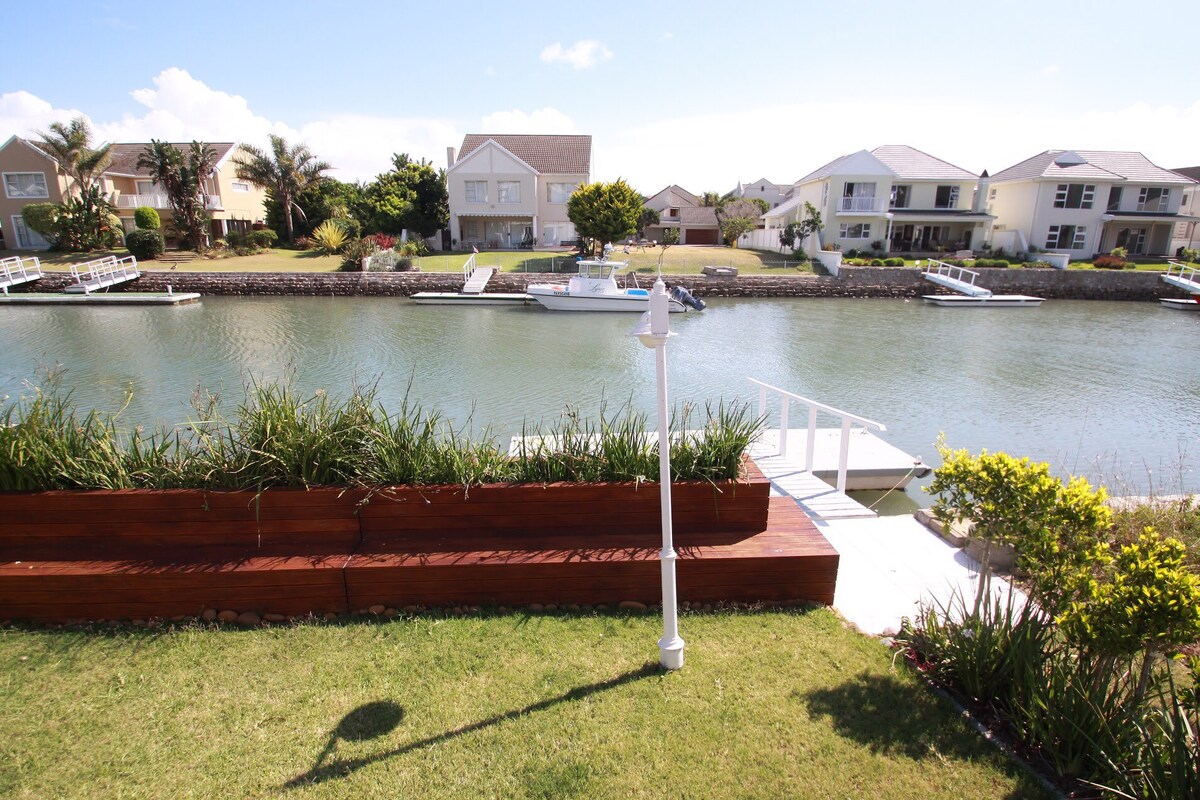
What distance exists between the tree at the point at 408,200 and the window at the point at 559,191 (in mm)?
6293

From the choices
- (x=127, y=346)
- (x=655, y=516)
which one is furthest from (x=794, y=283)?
(x=655, y=516)

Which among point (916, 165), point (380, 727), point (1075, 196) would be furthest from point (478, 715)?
point (1075, 196)

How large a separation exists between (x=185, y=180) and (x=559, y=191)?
2011cm

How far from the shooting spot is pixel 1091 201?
3856 cm

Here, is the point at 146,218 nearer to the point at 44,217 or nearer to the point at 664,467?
the point at 44,217

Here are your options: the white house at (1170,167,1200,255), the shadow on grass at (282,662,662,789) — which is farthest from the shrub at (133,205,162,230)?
the white house at (1170,167,1200,255)

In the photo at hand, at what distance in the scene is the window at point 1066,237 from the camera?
38969 millimetres

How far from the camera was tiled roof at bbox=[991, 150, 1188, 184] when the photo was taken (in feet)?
126

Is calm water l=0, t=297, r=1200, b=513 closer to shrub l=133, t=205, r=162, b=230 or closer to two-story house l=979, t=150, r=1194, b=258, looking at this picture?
shrub l=133, t=205, r=162, b=230

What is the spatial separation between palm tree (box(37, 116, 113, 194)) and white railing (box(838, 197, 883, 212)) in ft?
139

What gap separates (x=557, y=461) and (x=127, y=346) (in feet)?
60.2

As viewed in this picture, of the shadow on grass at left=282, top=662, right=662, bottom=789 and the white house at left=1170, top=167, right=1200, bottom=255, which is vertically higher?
the white house at left=1170, top=167, right=1200, bottom=255

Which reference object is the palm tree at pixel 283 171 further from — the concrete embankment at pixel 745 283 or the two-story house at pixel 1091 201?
the two-story house at pixel 1091 201

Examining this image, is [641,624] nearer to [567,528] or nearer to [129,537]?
[567,528]
